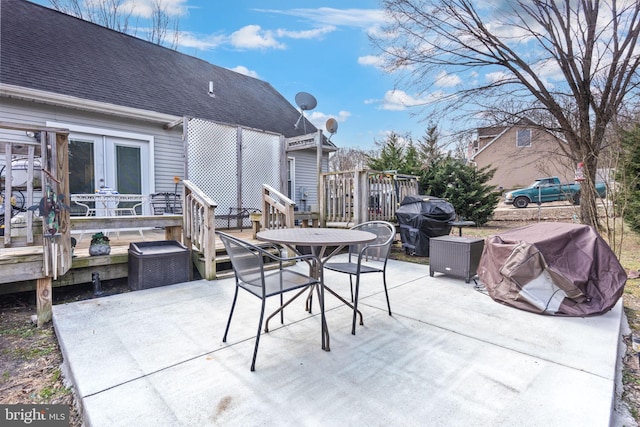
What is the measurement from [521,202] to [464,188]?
21.7 ft

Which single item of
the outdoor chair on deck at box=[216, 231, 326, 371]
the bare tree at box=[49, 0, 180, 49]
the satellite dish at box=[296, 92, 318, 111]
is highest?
the bare tree at box=[49, 0, 180, 49]

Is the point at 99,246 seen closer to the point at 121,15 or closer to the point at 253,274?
the point at 253,274

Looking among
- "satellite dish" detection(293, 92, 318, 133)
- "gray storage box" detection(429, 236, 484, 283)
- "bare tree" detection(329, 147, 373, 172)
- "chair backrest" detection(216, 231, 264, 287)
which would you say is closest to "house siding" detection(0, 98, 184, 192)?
"satellite dish" detection(293, 92, 318, 133)

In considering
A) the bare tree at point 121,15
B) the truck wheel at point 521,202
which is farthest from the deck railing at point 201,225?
the truck wheel at point 521,202

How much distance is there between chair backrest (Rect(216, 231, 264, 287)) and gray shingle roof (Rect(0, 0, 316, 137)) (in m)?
5.52

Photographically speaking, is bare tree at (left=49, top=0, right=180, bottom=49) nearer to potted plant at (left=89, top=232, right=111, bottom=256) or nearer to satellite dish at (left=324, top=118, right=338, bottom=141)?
satellite dish at (left=324, top=118, right=338, bottom=141)

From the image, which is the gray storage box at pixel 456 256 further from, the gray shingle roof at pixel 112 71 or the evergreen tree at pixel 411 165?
the evergreen tree at pixel 411 165

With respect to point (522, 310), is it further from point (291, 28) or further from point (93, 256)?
point (291, 28)

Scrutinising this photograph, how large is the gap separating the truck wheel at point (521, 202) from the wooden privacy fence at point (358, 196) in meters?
10.7

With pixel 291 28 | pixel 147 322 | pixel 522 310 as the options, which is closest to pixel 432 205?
pixel 522 310

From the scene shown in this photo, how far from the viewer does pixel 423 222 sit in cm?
573

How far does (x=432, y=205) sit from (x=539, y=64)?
4.38 meters

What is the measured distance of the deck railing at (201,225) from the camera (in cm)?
389

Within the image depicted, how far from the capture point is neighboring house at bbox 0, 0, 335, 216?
551cm
